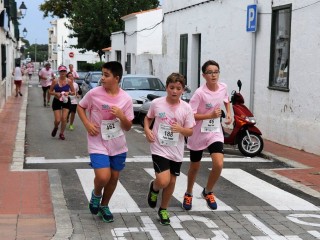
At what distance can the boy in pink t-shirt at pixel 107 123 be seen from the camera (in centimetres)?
644

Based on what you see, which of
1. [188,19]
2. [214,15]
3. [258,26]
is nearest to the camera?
[258,26]

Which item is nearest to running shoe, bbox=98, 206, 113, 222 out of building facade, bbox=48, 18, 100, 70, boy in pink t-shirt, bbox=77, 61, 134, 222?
boy in pink t-shirt, bbox=77, 61, 134, 222

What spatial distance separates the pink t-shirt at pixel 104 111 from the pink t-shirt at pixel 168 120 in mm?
304

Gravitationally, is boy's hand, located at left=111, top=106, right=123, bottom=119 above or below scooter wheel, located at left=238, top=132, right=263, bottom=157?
above

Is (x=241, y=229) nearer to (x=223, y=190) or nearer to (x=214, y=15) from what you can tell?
(x=223, y=190)

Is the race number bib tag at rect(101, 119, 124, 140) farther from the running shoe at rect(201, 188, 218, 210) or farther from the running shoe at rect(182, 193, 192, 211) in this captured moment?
the running shoe at rect(201, 188, 218, 210)

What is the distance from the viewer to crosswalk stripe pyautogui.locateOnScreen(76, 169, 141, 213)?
24.2 ft

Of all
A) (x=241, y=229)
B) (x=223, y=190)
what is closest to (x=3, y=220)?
(x=241, y=229)

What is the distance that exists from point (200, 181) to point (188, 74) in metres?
12.4

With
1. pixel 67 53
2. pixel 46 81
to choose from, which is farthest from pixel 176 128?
pixel 67 53

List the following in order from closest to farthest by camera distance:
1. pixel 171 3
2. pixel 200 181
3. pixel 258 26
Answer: pixel 200 181 < pixel 258 26 < pixel 171 3

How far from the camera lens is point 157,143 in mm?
6621

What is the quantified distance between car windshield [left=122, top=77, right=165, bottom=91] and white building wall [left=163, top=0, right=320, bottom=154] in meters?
1.77

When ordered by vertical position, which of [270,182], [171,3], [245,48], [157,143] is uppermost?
[171,3]
